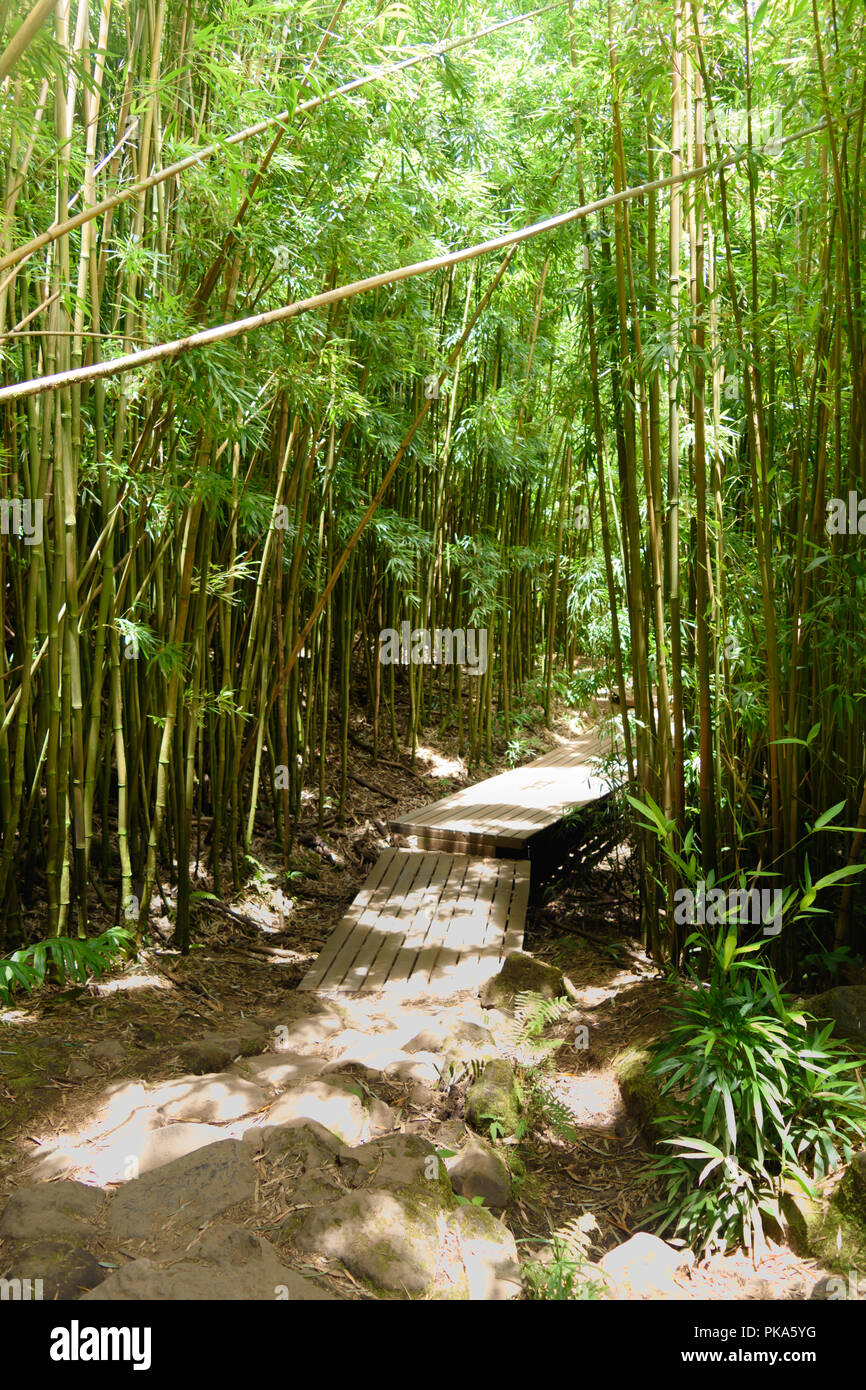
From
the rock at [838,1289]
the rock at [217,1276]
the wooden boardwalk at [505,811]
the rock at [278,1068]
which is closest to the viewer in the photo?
the rock at [217,1276]

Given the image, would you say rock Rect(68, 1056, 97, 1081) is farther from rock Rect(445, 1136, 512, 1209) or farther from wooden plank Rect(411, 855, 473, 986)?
wooden plank Rect(411, 855, 473, 986)

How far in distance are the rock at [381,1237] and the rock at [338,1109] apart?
0.28m

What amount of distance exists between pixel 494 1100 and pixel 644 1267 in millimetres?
554

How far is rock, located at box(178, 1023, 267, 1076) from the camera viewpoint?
223 centimetres

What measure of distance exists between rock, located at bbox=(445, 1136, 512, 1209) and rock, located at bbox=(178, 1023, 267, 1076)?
681 millimetres

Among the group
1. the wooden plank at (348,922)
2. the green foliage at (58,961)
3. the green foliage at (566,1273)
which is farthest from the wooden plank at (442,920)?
the green foliage at (566,1273)

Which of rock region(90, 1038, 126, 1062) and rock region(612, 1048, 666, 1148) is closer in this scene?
rock region(612, 1048, 666, 1148)

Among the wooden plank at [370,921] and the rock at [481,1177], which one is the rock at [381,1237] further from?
the wooden plank at [370,921]

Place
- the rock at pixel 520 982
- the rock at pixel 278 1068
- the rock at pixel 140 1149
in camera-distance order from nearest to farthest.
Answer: the rock at pixel 140 1149 < the rock at pixel 278 1068 < the rock at pixel 520 982

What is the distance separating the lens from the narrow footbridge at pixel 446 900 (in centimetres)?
305

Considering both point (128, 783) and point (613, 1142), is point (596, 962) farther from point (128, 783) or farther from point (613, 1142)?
point (128, 783)

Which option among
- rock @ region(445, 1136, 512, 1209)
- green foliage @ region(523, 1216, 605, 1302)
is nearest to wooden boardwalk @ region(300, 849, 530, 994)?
rock @ region(445, 1136, 512, 1209)

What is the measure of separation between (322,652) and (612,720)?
1712 mm

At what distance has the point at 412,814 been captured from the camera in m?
4.39
